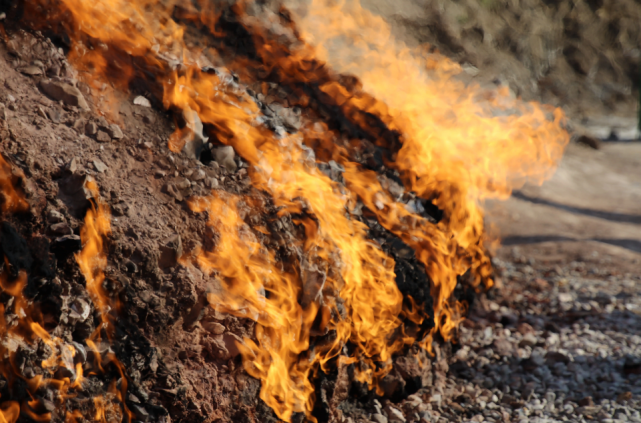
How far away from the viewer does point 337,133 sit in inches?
172

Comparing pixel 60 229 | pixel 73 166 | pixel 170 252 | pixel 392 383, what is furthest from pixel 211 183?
pixel 392 383

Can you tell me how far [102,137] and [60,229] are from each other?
0.71 m

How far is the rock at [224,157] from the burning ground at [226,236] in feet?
0.05

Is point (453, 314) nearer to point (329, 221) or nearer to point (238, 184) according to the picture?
point (329, 221)

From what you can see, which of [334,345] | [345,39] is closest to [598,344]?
[334,345]

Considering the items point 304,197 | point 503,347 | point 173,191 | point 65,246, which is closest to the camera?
point 65,246

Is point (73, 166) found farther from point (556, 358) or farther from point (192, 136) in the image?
point (556, 358)

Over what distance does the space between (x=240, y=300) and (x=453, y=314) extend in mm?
2303

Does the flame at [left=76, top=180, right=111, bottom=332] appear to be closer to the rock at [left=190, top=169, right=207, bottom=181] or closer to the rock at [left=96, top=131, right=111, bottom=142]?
the rock at [left=96, top=131, right=111, bottom=142]

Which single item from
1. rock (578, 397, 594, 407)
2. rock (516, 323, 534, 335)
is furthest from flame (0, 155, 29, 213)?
rock (516, 323, 534, 335)

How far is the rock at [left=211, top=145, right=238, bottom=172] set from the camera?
3.42 m

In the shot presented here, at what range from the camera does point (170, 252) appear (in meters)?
2.92

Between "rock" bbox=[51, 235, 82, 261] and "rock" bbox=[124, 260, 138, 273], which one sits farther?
"rock" bbox=[124, 260, 138, 273]

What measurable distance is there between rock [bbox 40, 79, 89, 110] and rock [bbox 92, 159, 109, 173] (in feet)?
1.34
